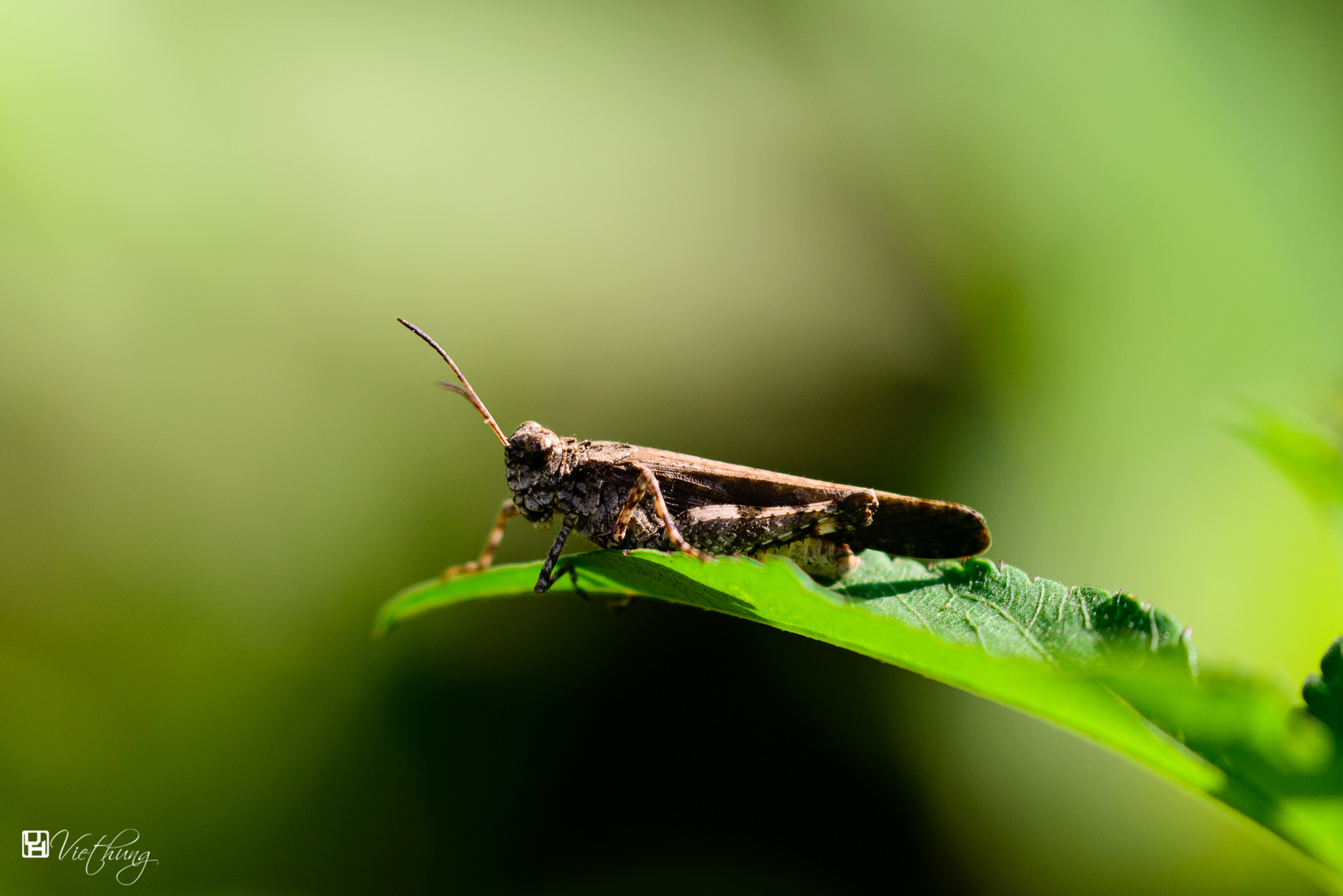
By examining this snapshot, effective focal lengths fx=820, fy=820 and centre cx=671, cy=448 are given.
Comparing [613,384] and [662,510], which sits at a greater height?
[662,510]

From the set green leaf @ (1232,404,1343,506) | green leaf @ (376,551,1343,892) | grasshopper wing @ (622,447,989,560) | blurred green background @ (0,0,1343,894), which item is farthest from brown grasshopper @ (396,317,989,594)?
blurred green background @ (0,0,1343,894)

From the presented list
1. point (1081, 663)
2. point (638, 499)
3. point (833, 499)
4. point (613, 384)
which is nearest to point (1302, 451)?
point (1081, 663)

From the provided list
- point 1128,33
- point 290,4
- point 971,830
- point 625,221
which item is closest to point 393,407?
point 625,221

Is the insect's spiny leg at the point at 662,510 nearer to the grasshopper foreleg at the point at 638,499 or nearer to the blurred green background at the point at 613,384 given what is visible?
the grasshopper foreleg at the point at 638,499

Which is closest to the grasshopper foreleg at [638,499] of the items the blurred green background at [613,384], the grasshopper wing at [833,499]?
the grasshopper wing at [833,499]

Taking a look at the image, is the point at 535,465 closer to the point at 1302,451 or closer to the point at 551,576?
the point at 551,576

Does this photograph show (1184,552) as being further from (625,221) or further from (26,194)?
(26,194)
